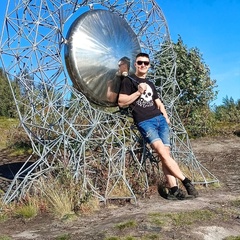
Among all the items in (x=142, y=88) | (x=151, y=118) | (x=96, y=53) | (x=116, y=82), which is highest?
(x=96, y=53)

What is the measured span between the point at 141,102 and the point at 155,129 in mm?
441

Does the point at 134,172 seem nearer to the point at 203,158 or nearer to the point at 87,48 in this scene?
the point at 87,48

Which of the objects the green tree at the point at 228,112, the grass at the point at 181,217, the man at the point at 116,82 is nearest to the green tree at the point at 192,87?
the green tree at the point at 228,112

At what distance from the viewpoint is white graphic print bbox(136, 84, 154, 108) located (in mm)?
6145

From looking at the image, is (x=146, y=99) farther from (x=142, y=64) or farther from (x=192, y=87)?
(x=192, y=87)

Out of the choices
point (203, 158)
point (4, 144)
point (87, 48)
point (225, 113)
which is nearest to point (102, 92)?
point (87, 48)

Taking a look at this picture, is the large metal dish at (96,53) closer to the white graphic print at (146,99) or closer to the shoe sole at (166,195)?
the white graphic print at (146,99)

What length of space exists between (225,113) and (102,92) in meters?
11.9

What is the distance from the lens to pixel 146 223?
4.56 metres

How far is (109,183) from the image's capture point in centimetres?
611

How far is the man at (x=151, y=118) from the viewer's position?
5938mm

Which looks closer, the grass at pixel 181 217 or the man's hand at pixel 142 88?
the grass at pixel 181 217

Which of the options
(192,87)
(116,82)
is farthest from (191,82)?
(116,82)

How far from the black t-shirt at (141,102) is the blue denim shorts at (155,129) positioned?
0.07 metres
